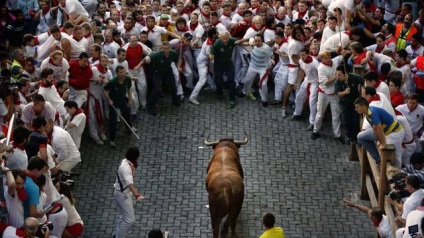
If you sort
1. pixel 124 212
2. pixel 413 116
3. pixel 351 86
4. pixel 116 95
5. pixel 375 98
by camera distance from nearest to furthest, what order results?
pixel 124 212 → pixel 375 98 → pixel 413 116 → pixel 351 86 → pixel 116 95

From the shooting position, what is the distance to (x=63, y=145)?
1641cm

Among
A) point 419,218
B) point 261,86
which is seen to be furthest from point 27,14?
point 419,218

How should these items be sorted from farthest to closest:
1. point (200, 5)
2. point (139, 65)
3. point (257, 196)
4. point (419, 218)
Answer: point (200, 5) → point (139, 65) → point (257, 196) → point (419, 218)

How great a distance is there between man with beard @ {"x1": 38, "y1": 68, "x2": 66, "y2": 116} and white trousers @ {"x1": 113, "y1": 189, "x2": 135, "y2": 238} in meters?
3.11

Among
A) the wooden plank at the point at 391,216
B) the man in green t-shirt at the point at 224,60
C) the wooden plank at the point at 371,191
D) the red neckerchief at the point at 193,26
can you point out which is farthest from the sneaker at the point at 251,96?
the wooden plank at the point at 391,216

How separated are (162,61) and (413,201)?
8.31 m

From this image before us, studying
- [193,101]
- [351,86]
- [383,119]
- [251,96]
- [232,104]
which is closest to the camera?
[383,119]

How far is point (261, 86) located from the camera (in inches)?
828

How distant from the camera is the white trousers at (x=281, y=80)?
824 inches

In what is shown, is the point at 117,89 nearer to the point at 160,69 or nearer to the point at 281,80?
the point at 160,69

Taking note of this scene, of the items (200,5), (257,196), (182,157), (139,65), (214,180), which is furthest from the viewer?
(200,5)

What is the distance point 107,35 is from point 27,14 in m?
4.25

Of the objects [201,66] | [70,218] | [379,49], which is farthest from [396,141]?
[201,66]

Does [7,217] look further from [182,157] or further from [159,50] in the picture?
[159,50]
